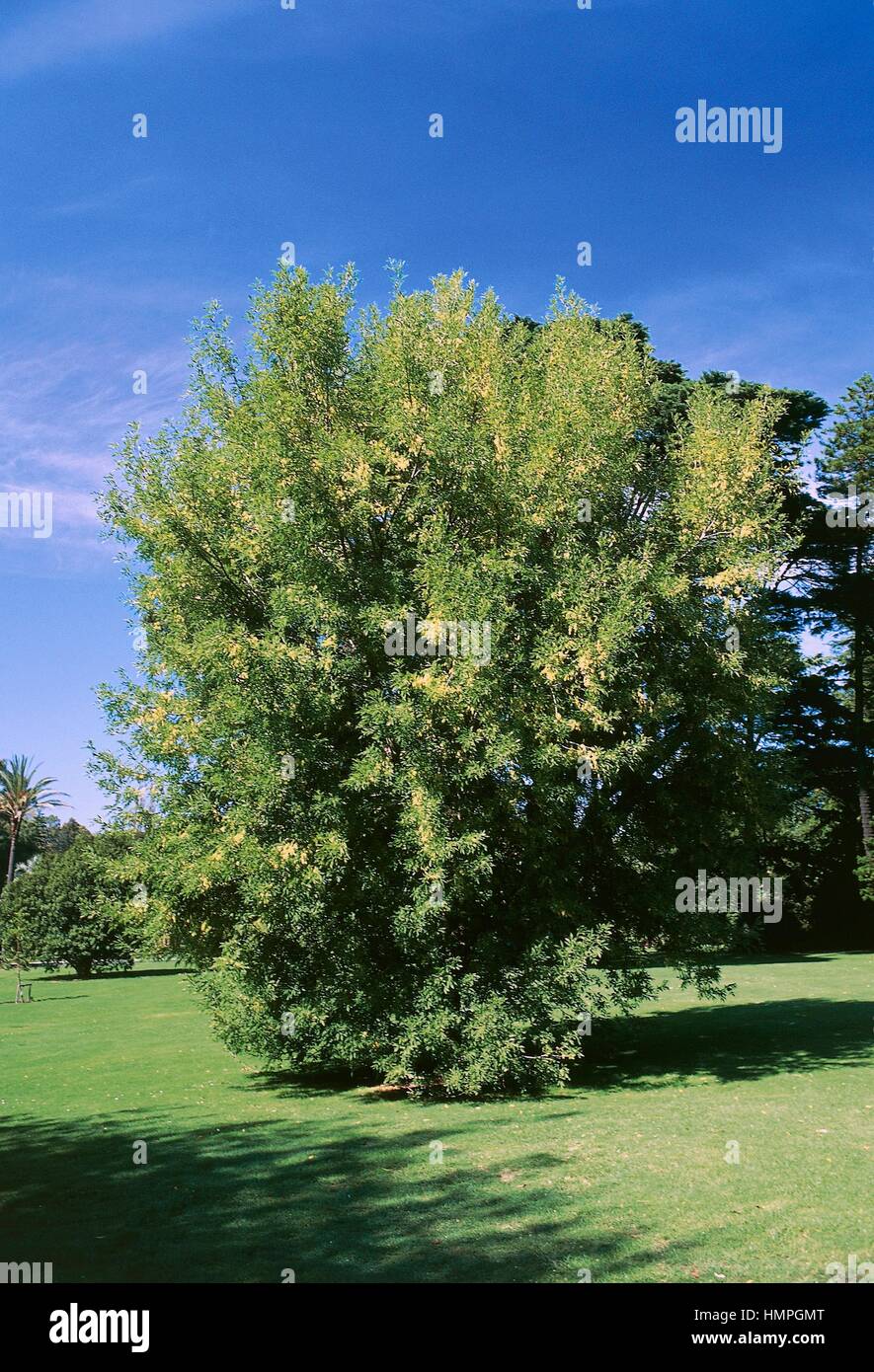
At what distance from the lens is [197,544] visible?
51.3ft

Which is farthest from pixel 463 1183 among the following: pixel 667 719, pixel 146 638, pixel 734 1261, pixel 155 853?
pixel 146 638

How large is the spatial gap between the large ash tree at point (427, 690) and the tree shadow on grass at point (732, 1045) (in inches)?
57.8

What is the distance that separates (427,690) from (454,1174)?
570 centimetres

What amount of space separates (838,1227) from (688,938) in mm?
8770

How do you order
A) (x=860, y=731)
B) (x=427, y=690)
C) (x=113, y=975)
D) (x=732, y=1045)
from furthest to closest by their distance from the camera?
(x=113, y=975)
(x=860, y=731)
(x=732, y=1045)
(x=427, y=690)

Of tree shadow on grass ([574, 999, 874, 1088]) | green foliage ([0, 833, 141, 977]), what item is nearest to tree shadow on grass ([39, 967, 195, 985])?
green foliage ([0, 833, 141, 977])

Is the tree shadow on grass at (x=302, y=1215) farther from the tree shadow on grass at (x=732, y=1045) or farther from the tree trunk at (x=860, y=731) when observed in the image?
the tree trunk at (x=860, y=731)

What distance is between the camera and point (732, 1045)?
19094 mm

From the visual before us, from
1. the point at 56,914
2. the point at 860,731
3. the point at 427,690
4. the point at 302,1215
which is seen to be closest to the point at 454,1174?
the point at 302,1215

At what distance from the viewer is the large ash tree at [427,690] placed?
1379 cm

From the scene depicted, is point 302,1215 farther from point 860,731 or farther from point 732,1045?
point 860,731

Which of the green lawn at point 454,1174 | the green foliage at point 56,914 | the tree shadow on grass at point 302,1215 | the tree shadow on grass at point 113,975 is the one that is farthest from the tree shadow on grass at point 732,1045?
the tree shadow on grass at point 113,975

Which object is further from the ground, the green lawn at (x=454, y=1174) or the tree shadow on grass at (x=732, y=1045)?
the green lawn at (x=454, y=1174)
